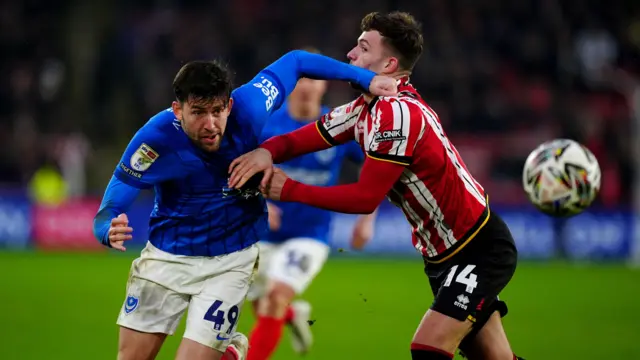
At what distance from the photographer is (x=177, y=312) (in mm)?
4887

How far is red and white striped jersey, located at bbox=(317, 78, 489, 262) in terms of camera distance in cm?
445

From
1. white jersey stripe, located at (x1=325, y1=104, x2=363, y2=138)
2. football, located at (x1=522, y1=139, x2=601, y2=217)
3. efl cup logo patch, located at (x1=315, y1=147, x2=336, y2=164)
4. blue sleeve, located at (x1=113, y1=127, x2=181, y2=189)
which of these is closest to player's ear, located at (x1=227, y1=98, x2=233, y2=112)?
blue sleeve, located at (x1=113, y1=127, x2=181, y2=189)

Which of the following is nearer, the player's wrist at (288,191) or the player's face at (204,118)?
the player's face at (204,118)

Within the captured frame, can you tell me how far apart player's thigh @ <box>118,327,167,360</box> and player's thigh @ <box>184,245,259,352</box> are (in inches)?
8.0

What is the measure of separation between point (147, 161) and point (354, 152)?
319 cm

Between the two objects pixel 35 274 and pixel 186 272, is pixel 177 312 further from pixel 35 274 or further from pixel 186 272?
pixel 35 274

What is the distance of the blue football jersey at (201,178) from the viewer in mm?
4691

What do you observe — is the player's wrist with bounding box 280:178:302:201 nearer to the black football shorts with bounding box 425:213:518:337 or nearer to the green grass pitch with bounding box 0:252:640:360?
the black football shorts with bounding box 425:213:518:337

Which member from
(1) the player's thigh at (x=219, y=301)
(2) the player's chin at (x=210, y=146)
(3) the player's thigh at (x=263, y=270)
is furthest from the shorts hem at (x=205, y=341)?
(3) the player's thigh at (x=263, y=270)

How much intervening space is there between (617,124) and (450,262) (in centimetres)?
1320

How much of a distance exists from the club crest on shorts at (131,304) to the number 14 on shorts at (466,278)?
163 cm

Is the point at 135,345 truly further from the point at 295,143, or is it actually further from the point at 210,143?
the point at 295,143

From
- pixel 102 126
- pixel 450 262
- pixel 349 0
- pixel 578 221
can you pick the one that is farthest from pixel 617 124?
pixel 450 262

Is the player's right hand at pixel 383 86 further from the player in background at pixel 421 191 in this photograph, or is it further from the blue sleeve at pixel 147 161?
the blue sleeve at pixel 147 161
